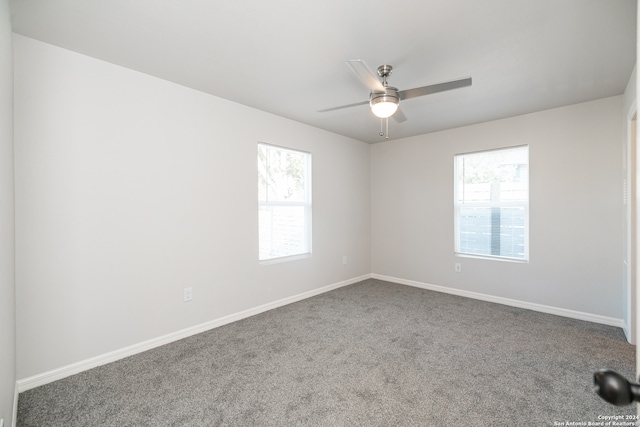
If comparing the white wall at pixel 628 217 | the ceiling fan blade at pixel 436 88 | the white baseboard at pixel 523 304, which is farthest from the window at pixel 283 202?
the white wall at pixel 628 217

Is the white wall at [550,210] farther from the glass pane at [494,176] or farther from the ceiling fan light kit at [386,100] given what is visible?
the ceiling fan light kit at [386,100]

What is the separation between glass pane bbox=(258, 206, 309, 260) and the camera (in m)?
3.77

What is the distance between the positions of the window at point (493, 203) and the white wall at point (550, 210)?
0.13m

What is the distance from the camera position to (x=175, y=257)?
9.42 feet

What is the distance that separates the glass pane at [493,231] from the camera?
12.8 feet

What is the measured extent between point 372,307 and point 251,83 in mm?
2948

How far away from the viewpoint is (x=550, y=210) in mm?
3588

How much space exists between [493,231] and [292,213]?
2.82 meters

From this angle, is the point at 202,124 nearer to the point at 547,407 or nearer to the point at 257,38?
the point at 257,38

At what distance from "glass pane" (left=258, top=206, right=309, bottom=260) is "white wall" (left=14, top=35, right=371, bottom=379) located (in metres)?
0.22

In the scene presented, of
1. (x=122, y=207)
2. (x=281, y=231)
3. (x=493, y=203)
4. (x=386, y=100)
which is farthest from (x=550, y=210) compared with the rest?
(x=122, y=207)

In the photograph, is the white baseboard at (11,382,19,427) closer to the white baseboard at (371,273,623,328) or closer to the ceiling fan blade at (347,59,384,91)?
the ceiling fan blade at (347,59,384,91)

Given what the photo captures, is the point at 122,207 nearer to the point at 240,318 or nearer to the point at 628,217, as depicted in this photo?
the point at 240,318

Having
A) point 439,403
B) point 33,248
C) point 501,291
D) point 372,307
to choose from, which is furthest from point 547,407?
point 33,248
